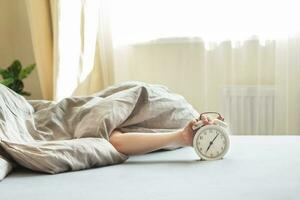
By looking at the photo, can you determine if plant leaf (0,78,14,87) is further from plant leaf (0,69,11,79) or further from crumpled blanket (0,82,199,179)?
crumpled blanket (0,82,199,179)

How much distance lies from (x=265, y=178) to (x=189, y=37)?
131cm

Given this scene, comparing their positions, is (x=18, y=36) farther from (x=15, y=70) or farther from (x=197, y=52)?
(x=197, y=52)

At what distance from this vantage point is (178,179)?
1.01 m

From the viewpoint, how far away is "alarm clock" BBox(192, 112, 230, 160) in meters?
1.19

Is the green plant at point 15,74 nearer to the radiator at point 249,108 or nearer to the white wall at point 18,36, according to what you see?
the white wall at point 18,36

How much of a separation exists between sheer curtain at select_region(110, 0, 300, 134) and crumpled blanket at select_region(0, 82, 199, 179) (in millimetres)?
715

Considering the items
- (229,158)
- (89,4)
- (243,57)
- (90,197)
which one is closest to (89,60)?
(89,4)

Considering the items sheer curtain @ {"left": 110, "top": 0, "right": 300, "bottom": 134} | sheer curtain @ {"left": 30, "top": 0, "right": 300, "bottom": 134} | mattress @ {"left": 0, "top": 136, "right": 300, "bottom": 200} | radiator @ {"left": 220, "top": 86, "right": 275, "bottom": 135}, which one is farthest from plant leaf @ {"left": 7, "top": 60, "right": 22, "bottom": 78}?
mattress @ {"left": 0, "top": 136, "right": 300, "bottom": 200}

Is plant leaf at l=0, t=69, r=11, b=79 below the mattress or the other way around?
the other way around

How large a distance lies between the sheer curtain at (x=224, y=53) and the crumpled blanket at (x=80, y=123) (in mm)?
715

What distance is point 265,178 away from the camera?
0.98 metres

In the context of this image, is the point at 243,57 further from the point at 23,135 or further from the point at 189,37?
the point at 23,135

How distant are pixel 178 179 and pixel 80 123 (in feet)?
1.50

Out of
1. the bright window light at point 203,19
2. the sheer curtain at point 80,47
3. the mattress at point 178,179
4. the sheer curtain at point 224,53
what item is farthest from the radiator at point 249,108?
the mattress at point 178,179
